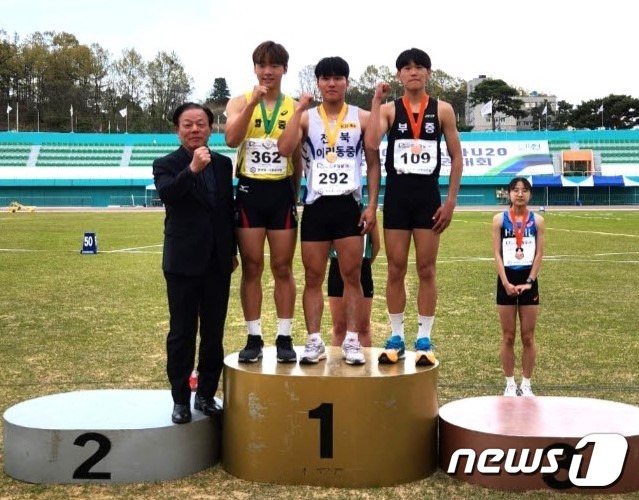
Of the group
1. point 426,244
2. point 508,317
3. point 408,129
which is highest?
point 408,129

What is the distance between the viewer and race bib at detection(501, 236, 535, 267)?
6.76m

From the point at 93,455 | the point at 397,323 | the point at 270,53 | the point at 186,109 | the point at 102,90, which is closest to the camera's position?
the point at 93,455

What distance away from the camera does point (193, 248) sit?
5148 mm

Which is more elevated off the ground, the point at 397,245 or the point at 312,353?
the point at 397,245

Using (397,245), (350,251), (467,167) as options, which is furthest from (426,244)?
(467,167)

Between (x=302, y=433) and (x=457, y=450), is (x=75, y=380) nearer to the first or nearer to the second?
(x=302, y=433)

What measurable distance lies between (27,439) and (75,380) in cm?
264

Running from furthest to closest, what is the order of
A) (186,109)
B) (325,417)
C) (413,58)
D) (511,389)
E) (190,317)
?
(511,389) → (413,58) → (186,109) → (190,317) → (325,417)

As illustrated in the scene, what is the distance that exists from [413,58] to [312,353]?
2192 millimetres

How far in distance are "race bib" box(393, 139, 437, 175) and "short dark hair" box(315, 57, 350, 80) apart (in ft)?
2.04

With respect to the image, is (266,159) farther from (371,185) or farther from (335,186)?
(371,185)

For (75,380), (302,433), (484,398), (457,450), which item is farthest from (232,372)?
(75,380)

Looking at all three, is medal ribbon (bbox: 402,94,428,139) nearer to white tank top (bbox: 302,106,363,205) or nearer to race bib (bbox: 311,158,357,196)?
white tank top (bbox: 302,106,363,205)

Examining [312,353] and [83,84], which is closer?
[312,353]
